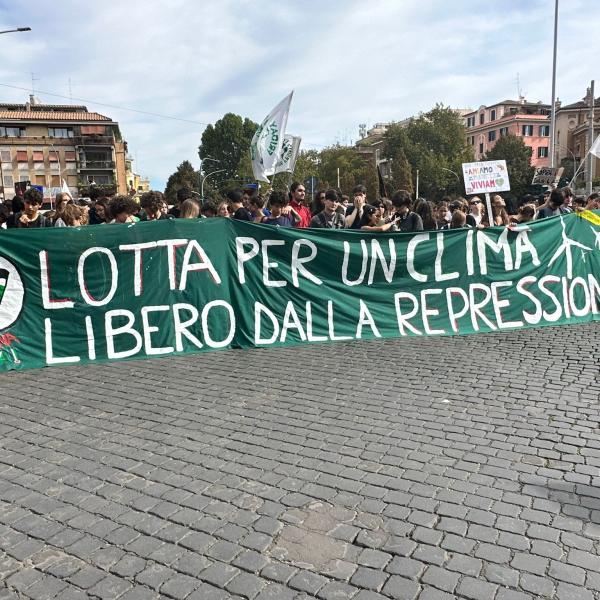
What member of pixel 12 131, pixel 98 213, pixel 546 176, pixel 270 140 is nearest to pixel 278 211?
pixel 270 140

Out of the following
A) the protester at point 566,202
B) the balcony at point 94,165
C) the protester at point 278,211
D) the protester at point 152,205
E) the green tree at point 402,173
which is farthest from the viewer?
the balcony at point 94,165

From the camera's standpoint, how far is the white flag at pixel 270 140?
985 centimetres

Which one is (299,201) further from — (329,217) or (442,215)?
(442,215)

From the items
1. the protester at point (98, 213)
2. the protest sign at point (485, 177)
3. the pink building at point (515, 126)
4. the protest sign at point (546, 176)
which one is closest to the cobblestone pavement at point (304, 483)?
the protester at point (98, 213)

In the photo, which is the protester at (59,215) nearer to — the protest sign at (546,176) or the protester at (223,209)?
the protester at (223,209)

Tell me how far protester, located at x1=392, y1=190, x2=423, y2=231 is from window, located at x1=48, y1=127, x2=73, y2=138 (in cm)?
8933

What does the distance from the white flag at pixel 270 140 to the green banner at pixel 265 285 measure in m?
3.02

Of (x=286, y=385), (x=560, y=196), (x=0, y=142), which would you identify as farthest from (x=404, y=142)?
(x=286, y=385)

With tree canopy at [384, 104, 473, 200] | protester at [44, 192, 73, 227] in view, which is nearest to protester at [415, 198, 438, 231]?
protester at [44, 192, 73, 227]

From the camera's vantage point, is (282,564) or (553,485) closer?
(282,564)

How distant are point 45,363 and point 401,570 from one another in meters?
5.16

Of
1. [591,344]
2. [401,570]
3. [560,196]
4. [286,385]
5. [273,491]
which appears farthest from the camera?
[560,196]

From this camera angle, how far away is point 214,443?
14.2 feet

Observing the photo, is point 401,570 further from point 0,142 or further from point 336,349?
point 0,142
